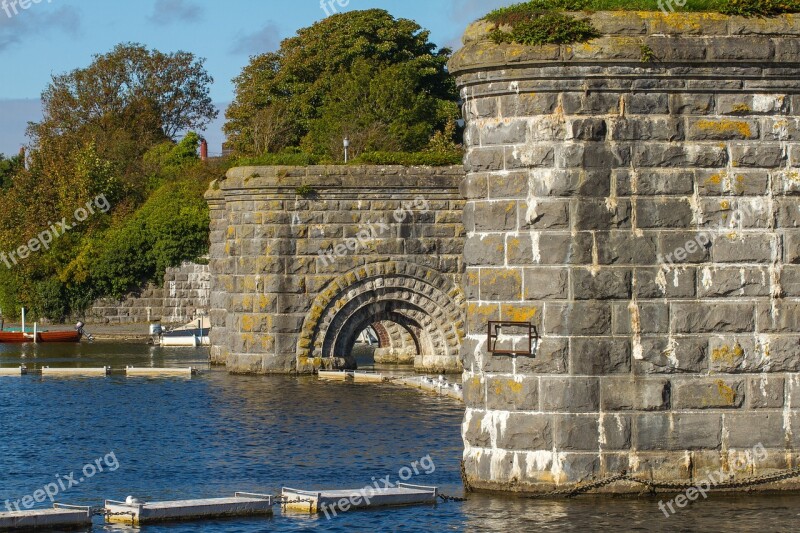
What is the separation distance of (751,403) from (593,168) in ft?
11.3

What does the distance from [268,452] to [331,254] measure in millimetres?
14180

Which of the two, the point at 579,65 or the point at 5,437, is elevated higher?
the point at 579,65

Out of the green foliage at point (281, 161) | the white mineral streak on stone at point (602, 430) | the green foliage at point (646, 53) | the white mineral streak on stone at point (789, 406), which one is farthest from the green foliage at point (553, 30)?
the green foliage at point (281, 161)

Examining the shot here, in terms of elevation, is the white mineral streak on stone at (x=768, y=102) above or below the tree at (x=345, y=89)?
below

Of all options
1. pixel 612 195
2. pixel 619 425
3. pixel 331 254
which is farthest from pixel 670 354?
pixel 331 254

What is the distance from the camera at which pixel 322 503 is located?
63.3 ft

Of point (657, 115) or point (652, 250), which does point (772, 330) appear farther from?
point (657, 115)

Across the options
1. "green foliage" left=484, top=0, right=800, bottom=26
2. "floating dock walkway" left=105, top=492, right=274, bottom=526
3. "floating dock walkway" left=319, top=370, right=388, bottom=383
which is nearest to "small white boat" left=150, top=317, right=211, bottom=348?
"floating dock walkway" left=319, top=370, right=388, bottom=383

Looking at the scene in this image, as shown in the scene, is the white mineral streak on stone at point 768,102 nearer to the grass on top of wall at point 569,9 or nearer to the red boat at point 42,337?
the grass on top of wall at point 569,9

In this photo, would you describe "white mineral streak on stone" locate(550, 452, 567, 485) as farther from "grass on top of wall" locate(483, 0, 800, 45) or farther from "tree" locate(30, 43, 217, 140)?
"tree" locate(30, 43, 217, 140)

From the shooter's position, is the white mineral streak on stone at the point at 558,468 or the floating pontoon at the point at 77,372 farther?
the floating pontoon at the point at 77,372

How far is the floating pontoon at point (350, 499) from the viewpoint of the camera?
19156mm

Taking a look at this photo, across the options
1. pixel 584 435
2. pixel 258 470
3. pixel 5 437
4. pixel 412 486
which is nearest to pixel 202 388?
pixel 5 437

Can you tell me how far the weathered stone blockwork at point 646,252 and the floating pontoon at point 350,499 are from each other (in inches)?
50.1
